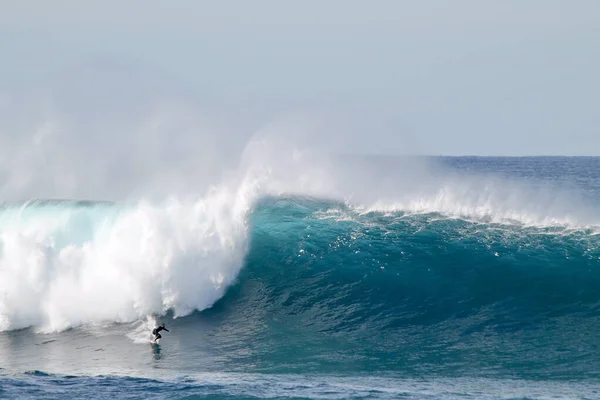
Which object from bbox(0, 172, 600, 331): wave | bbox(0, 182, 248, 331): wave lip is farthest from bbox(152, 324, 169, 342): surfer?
bbox(0, 172, 600, 331): wave

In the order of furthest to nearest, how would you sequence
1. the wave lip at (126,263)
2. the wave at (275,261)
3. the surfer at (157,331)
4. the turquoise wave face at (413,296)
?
the wave lip at (126,263) → the wave at (275,261) → the surfer at (157,331) → the turquoise wave face at (413,296)

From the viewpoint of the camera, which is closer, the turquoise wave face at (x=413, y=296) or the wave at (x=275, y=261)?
the turquoise wave face at (x=413, y=296)

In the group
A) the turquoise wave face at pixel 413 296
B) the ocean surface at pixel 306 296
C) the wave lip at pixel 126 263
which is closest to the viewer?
the ocean surface at pixel 306 296

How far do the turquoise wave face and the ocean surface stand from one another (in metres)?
0.07

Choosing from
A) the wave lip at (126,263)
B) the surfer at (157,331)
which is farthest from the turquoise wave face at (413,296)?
the surfer at (157,331)

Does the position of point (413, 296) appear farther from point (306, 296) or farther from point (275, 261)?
point (275, 261)

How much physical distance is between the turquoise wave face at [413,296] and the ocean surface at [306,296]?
0.07 meters

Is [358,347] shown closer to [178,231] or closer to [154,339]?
[154,339]

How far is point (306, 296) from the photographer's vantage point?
2089 centimetres

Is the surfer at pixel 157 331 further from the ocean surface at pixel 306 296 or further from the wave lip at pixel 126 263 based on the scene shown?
the wave lip at pixel 126 263

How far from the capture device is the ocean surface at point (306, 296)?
1500 centimetres

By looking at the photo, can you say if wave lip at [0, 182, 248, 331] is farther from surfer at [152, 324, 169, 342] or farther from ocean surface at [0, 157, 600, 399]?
surfer at [152, 324, 169, 342]

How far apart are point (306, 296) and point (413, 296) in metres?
3.07

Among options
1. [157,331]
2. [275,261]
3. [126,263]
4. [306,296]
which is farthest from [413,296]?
[126,263]
